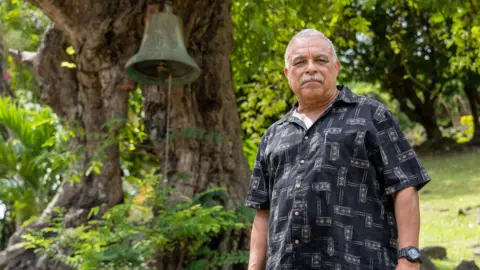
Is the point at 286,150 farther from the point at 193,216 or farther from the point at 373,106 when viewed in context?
the point at 193,216

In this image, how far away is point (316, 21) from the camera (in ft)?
29.9

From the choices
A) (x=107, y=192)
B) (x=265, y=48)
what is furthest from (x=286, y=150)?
(x=265, y=48)

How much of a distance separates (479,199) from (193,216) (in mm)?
7693

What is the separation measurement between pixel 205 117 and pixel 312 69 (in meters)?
3.84

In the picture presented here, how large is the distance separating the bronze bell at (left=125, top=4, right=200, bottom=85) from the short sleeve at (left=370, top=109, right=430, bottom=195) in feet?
10.1

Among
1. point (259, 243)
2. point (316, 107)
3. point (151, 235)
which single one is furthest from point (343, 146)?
point (151, 235)

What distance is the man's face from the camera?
9.25 feet

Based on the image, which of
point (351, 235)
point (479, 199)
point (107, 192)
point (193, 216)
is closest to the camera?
point (351, 235)

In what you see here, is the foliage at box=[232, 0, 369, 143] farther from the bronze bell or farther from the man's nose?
the man's nose

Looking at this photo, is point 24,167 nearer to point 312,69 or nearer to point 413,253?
point 312,69

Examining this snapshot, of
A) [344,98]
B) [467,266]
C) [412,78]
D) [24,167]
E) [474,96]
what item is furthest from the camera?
[474,96]

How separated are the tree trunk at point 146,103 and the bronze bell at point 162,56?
0.97 feet

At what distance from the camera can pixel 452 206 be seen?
475 inches

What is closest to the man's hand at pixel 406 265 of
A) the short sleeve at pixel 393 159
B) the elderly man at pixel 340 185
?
the elderly man at pixel 340 185
